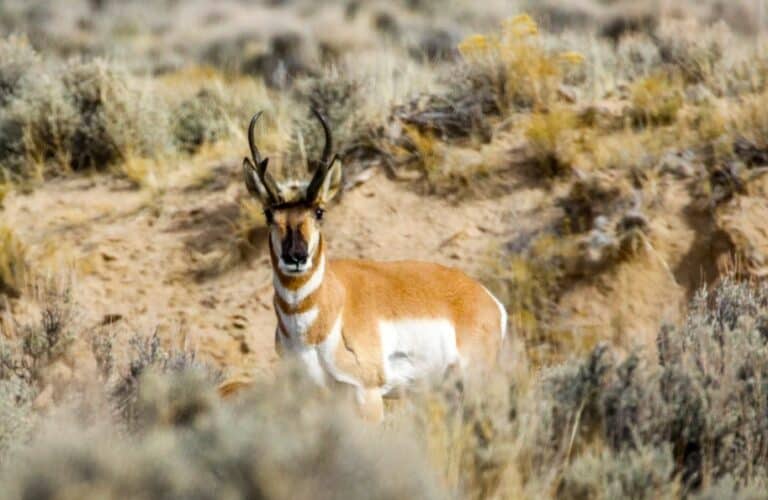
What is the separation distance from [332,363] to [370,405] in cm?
33

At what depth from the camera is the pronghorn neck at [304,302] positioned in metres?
7.58

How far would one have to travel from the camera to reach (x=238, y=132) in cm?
1316

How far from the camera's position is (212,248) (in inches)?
450

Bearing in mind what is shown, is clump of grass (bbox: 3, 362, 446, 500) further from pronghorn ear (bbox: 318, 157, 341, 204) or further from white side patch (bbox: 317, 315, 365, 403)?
pronghorn ear (bbox: 318, 157, 341, 204)

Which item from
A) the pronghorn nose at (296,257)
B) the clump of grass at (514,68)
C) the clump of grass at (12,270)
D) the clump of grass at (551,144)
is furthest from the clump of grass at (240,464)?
the clump of grass at (514,68)

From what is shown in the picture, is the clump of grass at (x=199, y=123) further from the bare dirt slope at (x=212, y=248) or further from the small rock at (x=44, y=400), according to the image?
the small rock at (x=44, y=400)

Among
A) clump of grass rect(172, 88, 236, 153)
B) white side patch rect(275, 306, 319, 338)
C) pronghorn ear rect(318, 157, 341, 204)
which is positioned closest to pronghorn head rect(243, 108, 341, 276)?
pronghorn ear rect(318, 157, 341, 204)

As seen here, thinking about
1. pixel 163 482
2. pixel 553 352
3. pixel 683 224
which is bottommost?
pixel 553 352

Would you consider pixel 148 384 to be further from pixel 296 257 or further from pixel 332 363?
pixel 332 363

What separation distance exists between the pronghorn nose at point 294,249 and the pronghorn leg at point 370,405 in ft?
2.87

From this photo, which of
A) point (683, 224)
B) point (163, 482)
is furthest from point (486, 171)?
point (163, 482)

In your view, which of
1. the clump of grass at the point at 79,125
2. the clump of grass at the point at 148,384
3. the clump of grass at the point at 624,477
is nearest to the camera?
the clump of grass at the point at 624,477

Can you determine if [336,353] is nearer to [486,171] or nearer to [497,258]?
[497,258]

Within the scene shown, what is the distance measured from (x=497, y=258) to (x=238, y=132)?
3651 mm
